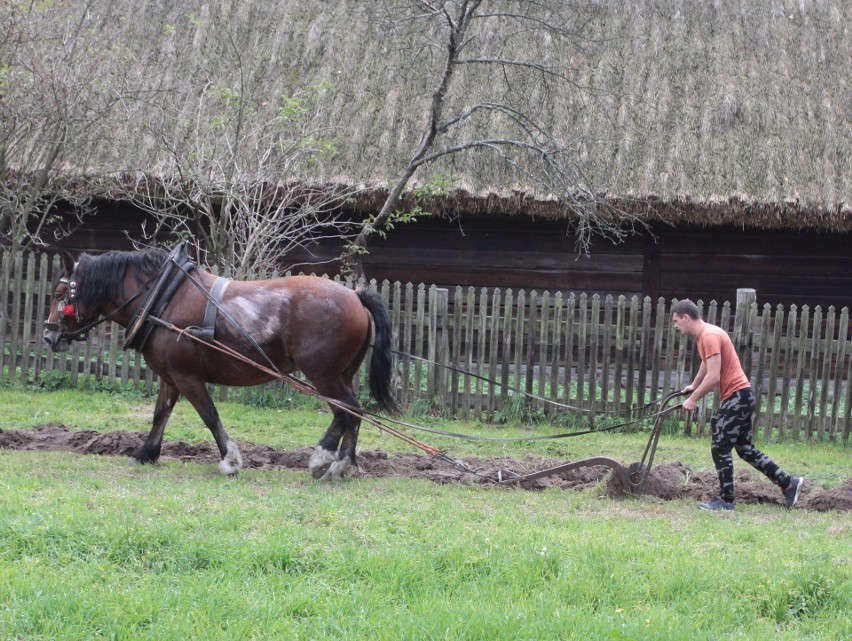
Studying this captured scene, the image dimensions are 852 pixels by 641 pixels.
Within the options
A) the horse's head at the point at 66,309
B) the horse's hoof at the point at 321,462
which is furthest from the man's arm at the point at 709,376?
the horse's head at the point at 66,309

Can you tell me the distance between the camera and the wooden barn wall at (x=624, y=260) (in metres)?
13.5

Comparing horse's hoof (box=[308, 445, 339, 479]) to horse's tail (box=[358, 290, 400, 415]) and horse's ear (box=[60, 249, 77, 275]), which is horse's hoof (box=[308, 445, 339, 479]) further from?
horse's ear (box=[60, 249, 77, 275])

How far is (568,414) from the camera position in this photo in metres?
10.8

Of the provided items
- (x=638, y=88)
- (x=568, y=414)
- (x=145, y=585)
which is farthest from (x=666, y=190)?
(x=145, y=585)

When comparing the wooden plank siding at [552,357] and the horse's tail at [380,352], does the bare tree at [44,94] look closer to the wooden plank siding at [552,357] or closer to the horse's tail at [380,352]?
the wooden plank siding at [552,357]

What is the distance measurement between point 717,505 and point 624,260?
25.3 feet

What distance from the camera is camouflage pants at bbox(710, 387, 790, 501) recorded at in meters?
6.54

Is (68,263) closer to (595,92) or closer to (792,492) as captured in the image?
(792,492)

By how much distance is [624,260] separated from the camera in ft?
45.1

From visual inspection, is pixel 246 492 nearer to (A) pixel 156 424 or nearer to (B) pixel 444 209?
(A) pixel 156 424

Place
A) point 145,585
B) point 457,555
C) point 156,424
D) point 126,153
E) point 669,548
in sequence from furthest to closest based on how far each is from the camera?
1. point 126,153
2. point 156,424
3. point 669,548
4. point 457,555
5. point 145,585

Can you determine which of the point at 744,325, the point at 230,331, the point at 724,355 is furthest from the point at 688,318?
the point at 744,325

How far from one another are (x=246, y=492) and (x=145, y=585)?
1.92 m

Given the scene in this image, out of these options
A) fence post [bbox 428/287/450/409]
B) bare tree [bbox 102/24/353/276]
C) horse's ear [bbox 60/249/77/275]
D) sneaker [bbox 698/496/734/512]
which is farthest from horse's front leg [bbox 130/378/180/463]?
fence post [bbox 428/287/450/409]
